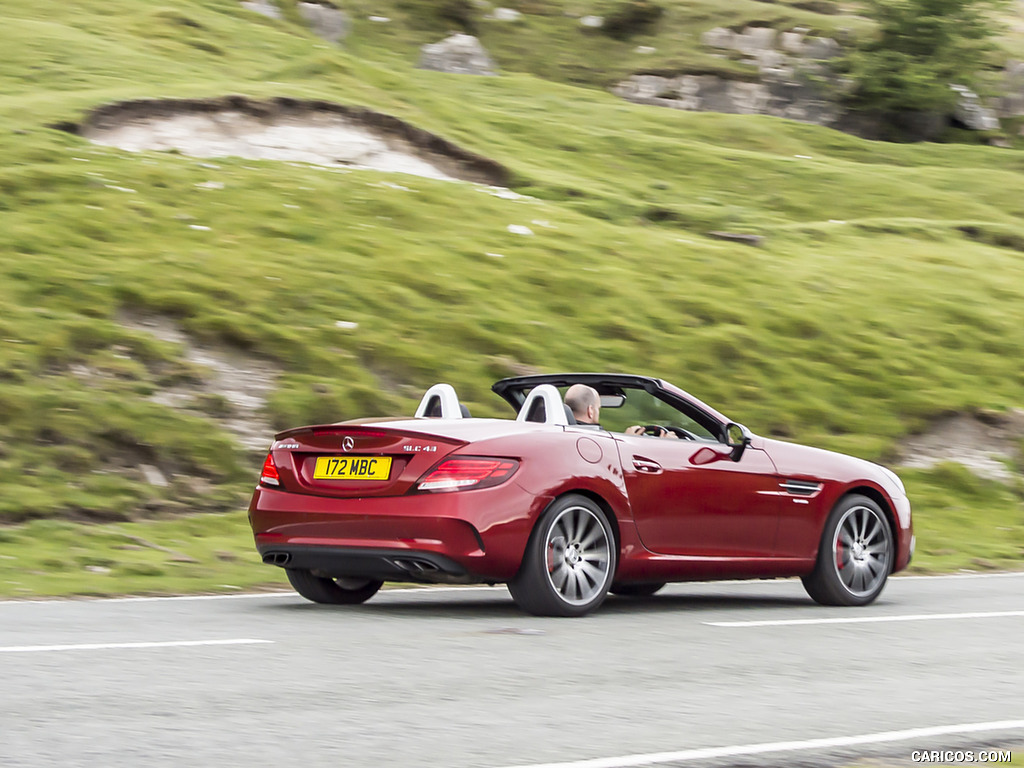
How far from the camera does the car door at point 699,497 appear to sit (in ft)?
29.9

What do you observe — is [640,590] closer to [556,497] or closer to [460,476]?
[556,497]

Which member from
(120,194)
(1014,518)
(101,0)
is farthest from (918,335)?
(101,0)

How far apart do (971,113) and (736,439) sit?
55.6 m

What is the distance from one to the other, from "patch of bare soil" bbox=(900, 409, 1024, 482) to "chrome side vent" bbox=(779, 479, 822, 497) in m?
10.1

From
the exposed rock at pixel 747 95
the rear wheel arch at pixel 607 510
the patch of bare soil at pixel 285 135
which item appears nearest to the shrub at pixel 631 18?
the exposed rock at pixel 747 95

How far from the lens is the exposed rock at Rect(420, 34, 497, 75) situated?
60.7 metres

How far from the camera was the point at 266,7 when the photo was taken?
181 feet

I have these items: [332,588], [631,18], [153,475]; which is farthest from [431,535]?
[631,18]

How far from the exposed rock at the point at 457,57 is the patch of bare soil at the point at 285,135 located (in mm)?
31613

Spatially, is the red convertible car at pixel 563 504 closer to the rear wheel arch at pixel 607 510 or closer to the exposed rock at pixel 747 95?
the rear wheel arch at pixel 607 510

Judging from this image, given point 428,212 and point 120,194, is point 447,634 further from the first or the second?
point 428,212

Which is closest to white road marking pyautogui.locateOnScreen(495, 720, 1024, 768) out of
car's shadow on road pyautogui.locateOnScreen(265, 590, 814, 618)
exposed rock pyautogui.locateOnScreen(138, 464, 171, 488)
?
car's shadow on road pyautogui.locateOnScreen(265, 590, 814, 618)

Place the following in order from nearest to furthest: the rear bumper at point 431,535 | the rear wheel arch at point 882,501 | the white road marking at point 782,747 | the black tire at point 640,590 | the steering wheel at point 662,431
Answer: the white road marking at point 782,747
the rear bumper at point 431,535
the steering wheel at point 662,431
the rear wheel arch at point 882,501
the black tire at point 640,590

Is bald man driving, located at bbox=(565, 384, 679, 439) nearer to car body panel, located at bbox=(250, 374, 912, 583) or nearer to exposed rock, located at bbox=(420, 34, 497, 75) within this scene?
car body panel, located at bbox=(250, 374, 912, 583)
